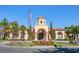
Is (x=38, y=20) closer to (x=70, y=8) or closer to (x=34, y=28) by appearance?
(x=34, y=28)

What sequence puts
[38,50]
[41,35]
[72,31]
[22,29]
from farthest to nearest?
[41,35], [72,31], [22,29], [38,50]

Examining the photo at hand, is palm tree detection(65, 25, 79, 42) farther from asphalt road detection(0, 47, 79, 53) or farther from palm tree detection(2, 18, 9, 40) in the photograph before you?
palm tree detection(2, 18, 9, 40)

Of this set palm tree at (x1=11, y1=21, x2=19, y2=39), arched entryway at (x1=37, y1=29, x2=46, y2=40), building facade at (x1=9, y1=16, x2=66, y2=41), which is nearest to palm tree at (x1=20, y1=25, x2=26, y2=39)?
building facade at (x1=9, y1=16, x2=66, y2=41)

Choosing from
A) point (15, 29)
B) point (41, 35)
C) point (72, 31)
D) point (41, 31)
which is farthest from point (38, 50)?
point (72, 31)

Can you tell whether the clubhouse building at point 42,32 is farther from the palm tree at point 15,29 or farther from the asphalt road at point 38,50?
the asphalt road at point 38,50

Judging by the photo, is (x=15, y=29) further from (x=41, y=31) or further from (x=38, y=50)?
(x=38, y=50)

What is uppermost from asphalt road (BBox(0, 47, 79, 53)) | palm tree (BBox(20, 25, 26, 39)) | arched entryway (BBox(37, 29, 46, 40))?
palm tree (BBox(20, 25, 26, 39))

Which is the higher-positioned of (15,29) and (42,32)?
(15,29)

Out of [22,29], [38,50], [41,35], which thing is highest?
[22,29]

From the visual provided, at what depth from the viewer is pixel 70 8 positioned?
9750mm

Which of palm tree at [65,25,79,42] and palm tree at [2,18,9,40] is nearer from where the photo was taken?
palm tree at [65,25,79,42]
